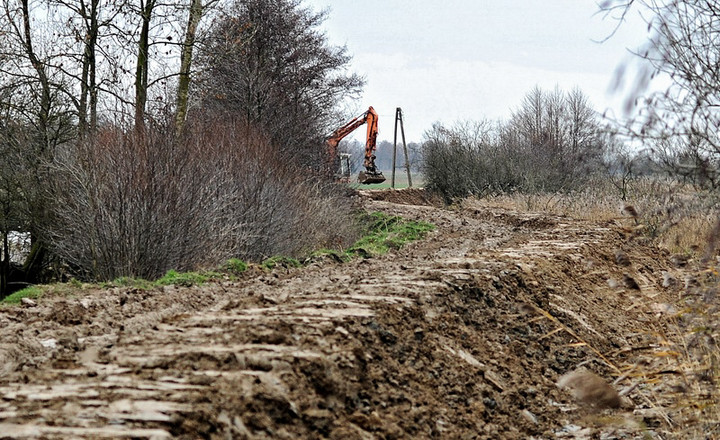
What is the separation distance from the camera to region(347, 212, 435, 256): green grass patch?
40.2 ft

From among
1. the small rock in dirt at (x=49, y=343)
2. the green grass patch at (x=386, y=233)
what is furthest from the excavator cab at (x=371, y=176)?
the small rock in dirt at (x=49, y=343)

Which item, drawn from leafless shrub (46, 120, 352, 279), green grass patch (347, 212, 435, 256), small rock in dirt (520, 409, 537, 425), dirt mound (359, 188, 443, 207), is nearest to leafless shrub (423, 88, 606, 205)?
dirt mound (359, 188, 443, 207)

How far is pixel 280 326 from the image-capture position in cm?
434

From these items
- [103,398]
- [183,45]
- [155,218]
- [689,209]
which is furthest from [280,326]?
[183,45]

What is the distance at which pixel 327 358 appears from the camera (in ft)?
13.0

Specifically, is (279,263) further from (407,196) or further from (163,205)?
(407,196)

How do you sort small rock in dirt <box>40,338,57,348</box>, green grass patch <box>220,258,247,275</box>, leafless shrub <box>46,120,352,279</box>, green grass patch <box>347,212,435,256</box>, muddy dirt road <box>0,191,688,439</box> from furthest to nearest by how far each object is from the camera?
1. green grass patch <box>347,212,435,256</box>
2. leafless shrub <box>46,120,352,279</box>
3. green grass patch <box>220,258,247,275</box>
4. small rock in dirt <box>40,338,57,348</box>
5. muddy dirt road <box>0,191,688,439</box>

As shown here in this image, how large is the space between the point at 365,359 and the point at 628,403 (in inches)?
78.5

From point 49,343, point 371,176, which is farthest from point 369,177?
point 49,343

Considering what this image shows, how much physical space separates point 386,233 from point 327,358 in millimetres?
11804

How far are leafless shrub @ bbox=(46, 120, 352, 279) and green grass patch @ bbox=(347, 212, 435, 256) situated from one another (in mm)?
1463

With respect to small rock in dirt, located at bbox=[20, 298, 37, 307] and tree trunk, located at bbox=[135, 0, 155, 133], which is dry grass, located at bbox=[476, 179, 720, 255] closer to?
small rock in dirt, located at bbox=[20, 298, 37, 307]

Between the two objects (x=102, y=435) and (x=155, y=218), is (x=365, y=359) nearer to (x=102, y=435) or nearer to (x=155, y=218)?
(x=102, y=435)

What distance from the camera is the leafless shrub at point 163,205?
31.7 feet
